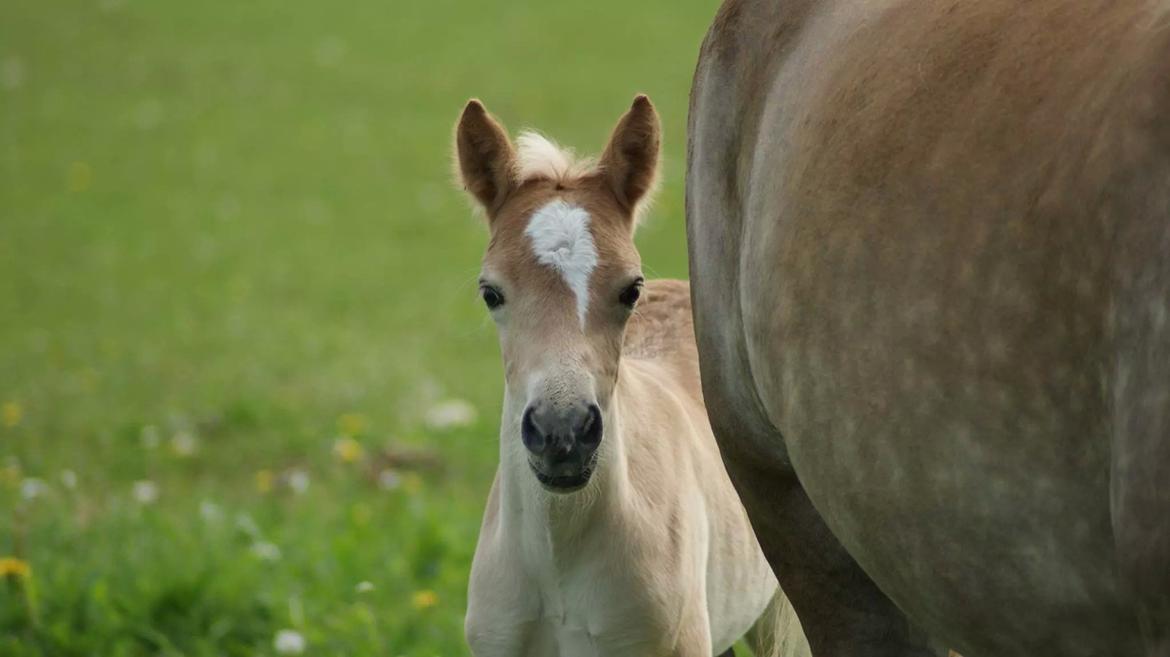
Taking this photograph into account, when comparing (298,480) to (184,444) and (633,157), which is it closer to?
(184,444)

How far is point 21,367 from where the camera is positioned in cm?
834

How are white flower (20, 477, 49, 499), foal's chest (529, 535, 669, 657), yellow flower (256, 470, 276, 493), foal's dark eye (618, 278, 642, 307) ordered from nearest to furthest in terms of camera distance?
1. foal's dark eye (618, 278, 642, 307)
2. foal's chest (529, 535, 669, 657)
3. white flower (20, 477, 49, 499)
4. yellow flower (256, 470, 276, 493)

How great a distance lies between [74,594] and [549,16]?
14932 millimetres

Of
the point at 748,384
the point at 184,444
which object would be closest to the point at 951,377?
the point at 748,384

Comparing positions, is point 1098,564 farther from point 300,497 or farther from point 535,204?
point 300,497

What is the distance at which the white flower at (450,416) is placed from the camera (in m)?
7.43

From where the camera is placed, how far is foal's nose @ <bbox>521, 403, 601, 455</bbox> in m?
2.80

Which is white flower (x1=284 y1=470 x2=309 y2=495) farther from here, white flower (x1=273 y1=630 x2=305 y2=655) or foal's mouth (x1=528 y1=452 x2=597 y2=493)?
foal's mouth (x1=528 y1=452 x2=597 y2=493)

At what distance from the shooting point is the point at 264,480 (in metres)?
6.24

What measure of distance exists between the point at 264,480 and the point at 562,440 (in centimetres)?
368

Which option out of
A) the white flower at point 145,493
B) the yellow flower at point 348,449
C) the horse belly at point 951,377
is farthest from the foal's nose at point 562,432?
the yellow flower at point 348,449

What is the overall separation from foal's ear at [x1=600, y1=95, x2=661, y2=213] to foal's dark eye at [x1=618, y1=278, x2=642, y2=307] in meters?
0.29

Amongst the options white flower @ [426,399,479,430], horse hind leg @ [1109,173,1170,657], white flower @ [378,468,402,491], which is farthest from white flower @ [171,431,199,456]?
horse hind leg @ [1109,173,1170,657]

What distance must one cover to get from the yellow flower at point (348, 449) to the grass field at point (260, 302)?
2 cm
